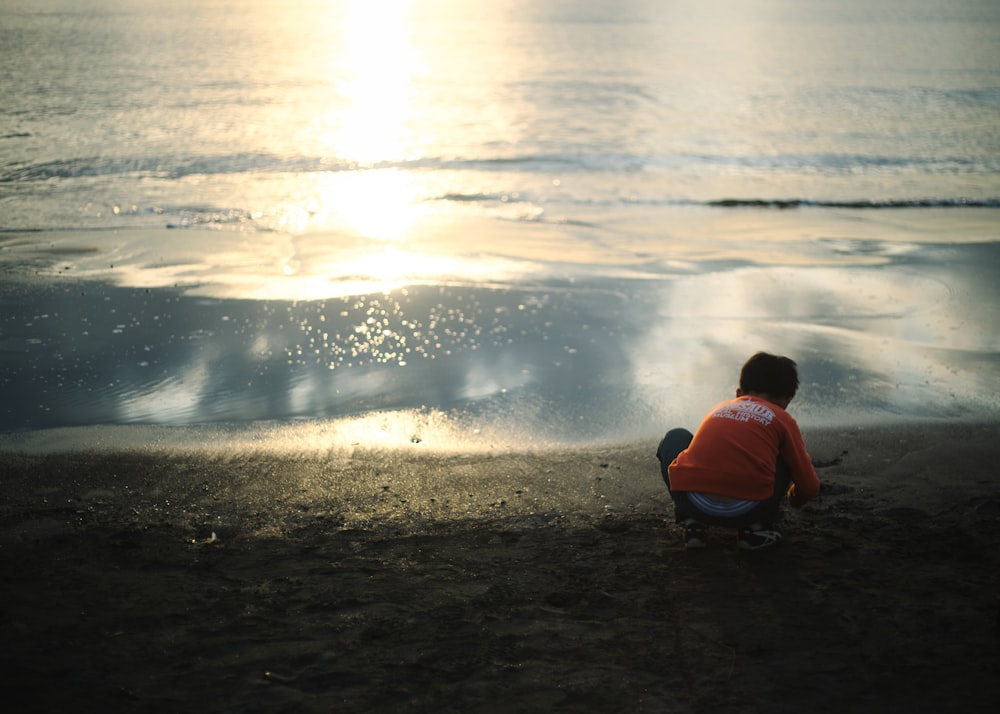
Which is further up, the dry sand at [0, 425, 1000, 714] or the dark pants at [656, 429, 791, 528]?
the dark pants at [656, 429, 791, 528]

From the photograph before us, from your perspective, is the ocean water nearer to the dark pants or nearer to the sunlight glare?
the sunlight glare

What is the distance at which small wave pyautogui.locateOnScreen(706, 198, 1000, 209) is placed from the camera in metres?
11.3

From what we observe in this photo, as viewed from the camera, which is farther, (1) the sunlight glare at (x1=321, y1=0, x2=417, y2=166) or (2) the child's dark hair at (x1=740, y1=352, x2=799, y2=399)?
(1) the sunlight glare at (x1=321, y1=0, x2=417, y2=166)

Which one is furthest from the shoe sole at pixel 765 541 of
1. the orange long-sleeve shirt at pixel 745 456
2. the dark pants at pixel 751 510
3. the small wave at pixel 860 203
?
the small wave at pixel 860 203

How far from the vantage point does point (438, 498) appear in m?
4.16

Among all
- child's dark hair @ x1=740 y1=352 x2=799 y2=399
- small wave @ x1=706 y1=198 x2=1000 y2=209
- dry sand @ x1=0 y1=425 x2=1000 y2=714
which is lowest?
dry sand @ x1=0 y1=425 x2=1000 y2=714

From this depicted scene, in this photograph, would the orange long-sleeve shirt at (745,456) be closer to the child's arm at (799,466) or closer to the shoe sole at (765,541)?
the child's arm at (799,466)

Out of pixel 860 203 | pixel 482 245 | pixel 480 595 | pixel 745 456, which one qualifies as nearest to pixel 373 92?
pixel 860 203

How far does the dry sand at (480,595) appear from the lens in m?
2.84

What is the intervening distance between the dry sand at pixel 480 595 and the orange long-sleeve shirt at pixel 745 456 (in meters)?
0.28

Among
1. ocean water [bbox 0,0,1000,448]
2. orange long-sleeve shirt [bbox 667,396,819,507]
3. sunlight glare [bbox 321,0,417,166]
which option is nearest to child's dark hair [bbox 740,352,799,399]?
orange long-sleeve shirt [bbox 667,396,819,507]

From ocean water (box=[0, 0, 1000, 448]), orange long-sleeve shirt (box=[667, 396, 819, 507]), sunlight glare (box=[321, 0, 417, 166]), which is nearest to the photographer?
orange long-sleeve shirt (box=[667, 396, 819, 507])

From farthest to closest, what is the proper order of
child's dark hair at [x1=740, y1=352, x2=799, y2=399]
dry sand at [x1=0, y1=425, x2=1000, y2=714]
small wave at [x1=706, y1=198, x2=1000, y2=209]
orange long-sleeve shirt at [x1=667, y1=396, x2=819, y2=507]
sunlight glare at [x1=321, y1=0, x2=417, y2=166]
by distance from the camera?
sunlight glare at [x1=321, y1=0, x2=417, y2=166], small wave at [x1=706, y1=198, x2=1000, y2=209], child's dark hair at [x1=740, y1=352, x2=799, y2=399], orange long-sleeve shirt at [x1=667, y1=396, x2=819, y2=507], dry sand at [x1=0, y1=425, x2=1000, y2=714]

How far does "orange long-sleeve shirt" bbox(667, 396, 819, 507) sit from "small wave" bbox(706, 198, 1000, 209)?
812 cm
